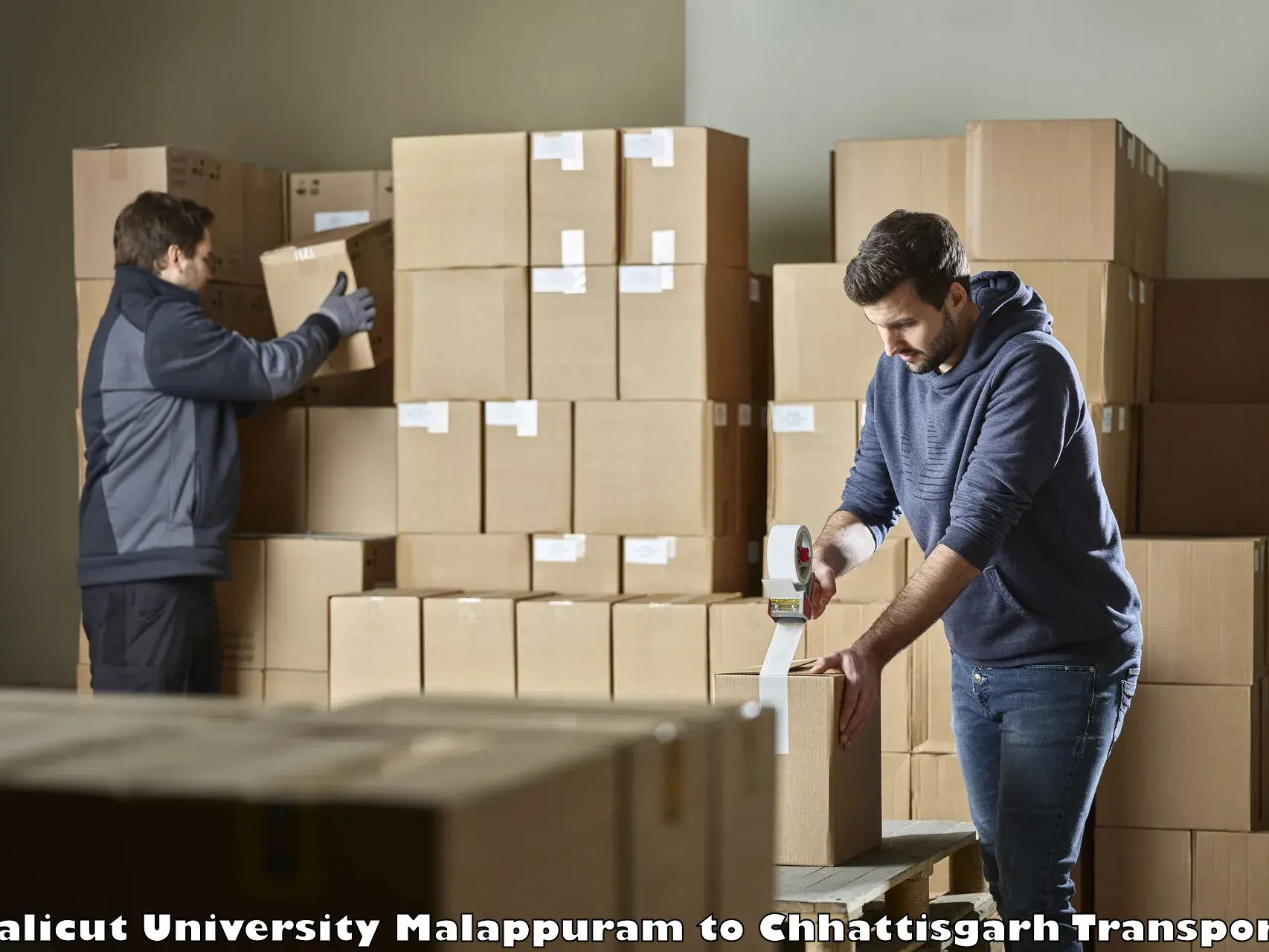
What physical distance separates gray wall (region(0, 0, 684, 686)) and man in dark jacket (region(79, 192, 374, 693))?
1331mm

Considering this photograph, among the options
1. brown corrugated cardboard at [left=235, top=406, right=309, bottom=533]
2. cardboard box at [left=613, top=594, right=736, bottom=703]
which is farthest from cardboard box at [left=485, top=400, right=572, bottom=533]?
brown corrugated cardboard at [left=235, top=406, right=309, bottom=533]

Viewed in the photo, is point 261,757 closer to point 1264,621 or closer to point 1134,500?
point 1264,621

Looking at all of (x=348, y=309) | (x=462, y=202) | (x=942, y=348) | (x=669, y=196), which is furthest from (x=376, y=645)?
(x=942, y=348)

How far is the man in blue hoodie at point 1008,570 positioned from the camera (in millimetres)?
2420

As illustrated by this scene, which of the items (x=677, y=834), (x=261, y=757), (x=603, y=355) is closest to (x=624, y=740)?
(x=677, y=834)

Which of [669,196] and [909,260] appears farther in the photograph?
[669,196]

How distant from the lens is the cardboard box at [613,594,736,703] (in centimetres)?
400

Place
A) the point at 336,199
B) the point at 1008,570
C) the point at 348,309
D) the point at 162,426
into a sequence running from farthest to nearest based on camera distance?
the point at 336,199 < the point at 348,309 < the point at 162,426 < the point at 1008,570

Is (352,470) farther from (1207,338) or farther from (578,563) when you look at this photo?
(1207,338)

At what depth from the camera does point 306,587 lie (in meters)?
4.43

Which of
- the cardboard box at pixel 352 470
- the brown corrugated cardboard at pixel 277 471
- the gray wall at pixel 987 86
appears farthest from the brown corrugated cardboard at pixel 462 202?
the gray wall at pixel 987 86

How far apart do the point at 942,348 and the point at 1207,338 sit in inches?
89.0

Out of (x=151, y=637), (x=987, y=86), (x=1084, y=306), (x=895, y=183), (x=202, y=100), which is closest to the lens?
(x=1084, y=306)

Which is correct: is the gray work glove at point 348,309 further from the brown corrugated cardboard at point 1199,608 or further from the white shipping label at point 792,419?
the brown corrugated cardboard at point 1199,608
